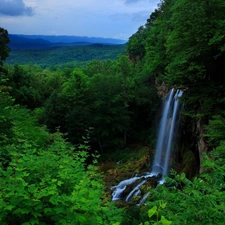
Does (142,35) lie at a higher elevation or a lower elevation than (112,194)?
higher

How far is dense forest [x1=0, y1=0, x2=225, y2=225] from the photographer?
153 inches

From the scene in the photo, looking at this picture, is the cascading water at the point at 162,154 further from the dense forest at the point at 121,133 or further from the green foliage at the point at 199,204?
the green foliage at the point at 199,204

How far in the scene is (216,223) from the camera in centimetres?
335

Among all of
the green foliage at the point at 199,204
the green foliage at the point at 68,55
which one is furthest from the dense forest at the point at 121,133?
the green foliage at the point at 68,55

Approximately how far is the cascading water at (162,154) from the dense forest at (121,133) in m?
0.70

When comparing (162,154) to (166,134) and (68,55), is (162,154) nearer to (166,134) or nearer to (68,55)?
(166,134)

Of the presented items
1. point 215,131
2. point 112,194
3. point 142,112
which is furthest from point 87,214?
point 142,112

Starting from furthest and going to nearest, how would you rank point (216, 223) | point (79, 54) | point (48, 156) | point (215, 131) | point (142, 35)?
point (79, 54) < point (142, 35) < point (215, 131) < point (48, 156) < point (216, 223)

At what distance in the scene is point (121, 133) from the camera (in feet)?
90.7

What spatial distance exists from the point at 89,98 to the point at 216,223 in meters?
23.9

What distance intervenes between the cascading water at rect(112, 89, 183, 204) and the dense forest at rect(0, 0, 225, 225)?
696mm

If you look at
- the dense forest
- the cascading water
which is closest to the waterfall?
the cascading water

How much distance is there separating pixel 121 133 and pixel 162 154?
834cm

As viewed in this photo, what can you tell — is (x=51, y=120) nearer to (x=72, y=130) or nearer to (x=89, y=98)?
(x=72, y=130)
